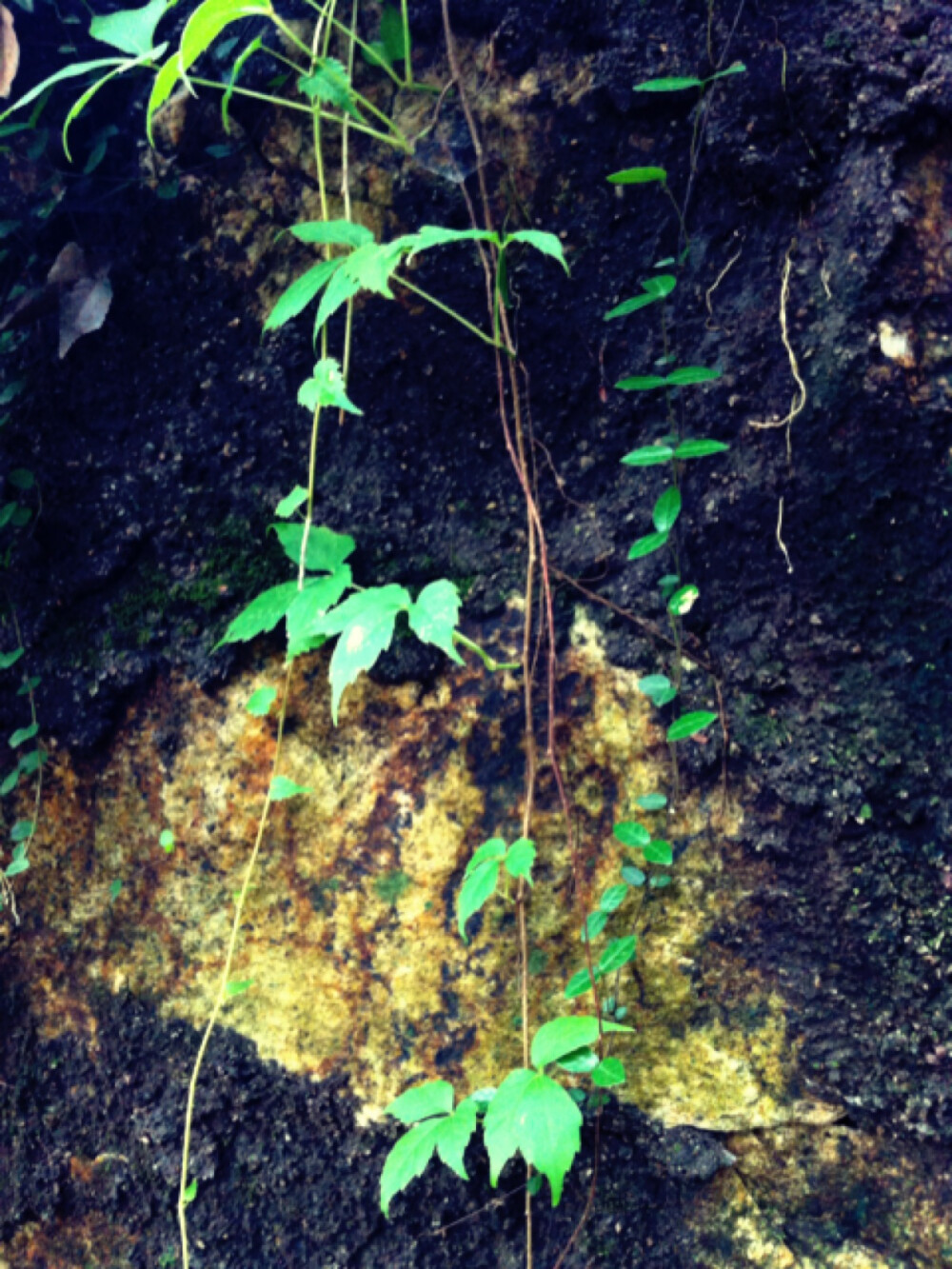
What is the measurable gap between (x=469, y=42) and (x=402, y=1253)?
68.5 inches

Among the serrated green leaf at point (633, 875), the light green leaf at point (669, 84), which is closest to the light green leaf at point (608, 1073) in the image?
the serrated green leaf at point (633, 875)

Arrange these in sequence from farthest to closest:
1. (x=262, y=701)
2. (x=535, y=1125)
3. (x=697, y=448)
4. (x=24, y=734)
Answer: (x=24, y=734), (x=262, y=701), (x=697, y=448), (x=535, y=1125)

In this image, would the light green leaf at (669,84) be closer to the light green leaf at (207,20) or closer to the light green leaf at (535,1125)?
the light green leaf at (207,20)

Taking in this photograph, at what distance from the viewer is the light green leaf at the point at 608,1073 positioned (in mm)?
1086

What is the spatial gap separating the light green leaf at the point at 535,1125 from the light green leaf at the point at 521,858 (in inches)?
9.0

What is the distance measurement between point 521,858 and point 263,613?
46 centimetres

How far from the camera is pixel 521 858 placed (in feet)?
3.62

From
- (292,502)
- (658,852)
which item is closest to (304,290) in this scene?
(292,502)

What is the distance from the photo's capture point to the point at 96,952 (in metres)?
1.42

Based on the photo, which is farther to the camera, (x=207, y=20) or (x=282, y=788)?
(x=282, y=788)

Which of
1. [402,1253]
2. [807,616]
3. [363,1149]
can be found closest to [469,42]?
[807,616]

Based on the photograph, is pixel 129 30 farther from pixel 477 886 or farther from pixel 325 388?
pixel 477 886

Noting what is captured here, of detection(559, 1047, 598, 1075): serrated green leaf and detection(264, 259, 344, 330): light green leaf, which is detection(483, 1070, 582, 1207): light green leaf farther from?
detection(264, 259, 344, 330): light green leaf

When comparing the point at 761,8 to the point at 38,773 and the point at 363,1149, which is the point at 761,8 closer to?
the point at 38,773
